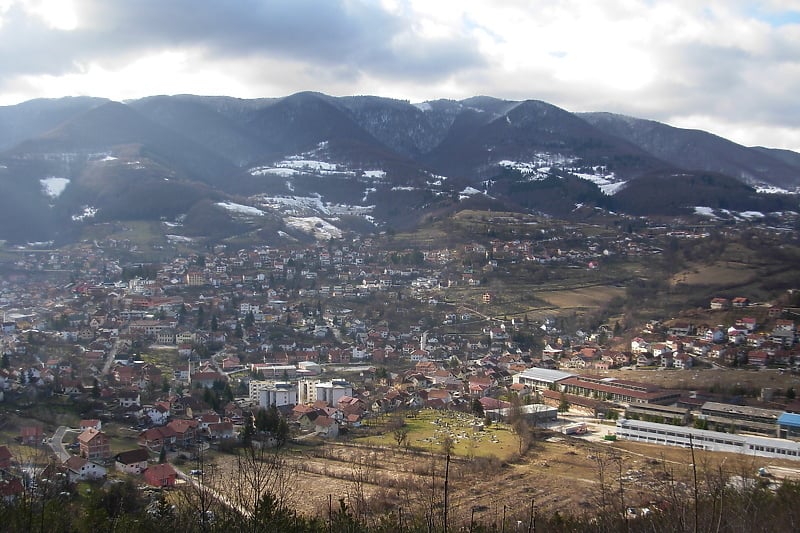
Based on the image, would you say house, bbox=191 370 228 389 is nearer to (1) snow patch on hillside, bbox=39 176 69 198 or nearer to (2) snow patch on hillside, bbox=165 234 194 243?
(2) snow patch on hillside, bbox=165 234 194 243

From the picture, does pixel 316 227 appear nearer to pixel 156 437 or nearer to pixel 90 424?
pixel 90 424

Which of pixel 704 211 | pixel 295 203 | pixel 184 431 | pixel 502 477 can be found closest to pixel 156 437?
pixel 184 431

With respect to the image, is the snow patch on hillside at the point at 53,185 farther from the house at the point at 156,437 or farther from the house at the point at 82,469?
the house at the point at 82,469

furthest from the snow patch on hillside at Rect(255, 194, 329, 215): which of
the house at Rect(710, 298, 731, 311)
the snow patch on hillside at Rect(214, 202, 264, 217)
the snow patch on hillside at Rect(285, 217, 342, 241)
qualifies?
the house at Rect(710, 298, 731, 311)

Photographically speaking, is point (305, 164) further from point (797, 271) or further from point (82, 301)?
point (797, 271)

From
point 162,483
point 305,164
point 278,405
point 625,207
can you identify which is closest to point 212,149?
point 305,164
